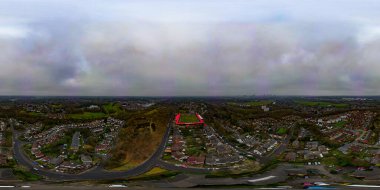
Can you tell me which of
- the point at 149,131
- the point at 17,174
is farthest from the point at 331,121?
the point at 17,174

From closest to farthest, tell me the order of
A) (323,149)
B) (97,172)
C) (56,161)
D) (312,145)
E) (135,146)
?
(97,172) → (56,161) → (323,149) → (135,146) → (312,145)

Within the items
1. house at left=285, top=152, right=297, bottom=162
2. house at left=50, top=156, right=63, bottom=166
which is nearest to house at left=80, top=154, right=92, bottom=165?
house at left=50, top=156, right=63, bottom=166

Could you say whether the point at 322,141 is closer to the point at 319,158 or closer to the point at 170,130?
the point at 319,158

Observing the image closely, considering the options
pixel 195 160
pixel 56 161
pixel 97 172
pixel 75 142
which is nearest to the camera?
pixel 97 172

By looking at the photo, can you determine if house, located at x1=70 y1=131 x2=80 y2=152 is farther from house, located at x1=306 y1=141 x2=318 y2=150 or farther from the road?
house, located at x1=306 y1=141 x2=318 y2=150

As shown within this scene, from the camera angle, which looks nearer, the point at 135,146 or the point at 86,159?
the point at 86,159

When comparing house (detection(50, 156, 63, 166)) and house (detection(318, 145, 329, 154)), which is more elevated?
house (detection(318, 145, 329, 154))

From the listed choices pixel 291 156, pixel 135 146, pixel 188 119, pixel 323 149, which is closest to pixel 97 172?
pixel 135 146

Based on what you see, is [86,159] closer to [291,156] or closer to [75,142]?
[75,142]

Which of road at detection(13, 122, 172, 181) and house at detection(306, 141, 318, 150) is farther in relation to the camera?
house at detection(306, 141, 318, 150)

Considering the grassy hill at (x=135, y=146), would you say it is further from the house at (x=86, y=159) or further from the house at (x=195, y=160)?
the house at (x=195, y=160)

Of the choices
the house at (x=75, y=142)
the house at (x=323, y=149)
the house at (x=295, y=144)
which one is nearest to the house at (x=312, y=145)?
the house at (x=323, y=149)
